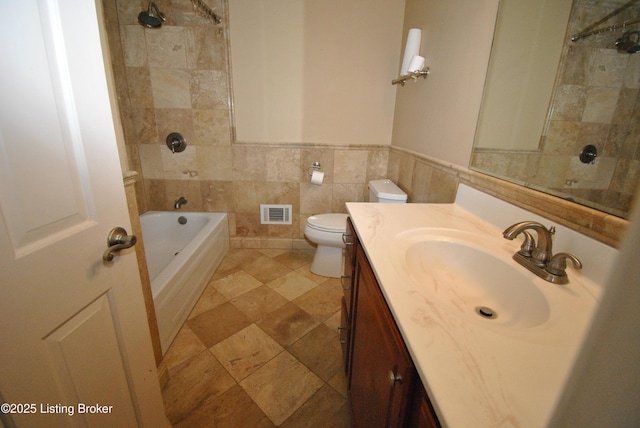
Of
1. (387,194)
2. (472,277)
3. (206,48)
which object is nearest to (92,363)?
(472,277)

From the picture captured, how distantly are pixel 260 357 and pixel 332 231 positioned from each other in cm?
96

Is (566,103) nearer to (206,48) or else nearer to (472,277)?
(472,277)

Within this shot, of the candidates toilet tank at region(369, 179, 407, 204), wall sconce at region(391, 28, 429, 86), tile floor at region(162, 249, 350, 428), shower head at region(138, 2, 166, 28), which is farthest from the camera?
shower head at region(138, 2, 166, 28)

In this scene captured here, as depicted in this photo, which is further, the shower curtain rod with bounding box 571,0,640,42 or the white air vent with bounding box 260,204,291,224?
the white air vent with bounding box 260,204,291,224

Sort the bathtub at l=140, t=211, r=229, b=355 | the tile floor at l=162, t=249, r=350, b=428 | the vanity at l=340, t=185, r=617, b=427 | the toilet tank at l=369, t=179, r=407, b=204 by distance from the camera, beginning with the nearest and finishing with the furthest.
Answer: the vanity at l=340, t=185, r=617, b=427
the tile floor at l=162, t=249, r=350, b=428
the bathtub at l=140, t=211, r=229, b=355
the toilet tank at l=369, t=179, r=407, b=204

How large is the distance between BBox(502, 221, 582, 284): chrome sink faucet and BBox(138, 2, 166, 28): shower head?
8.40ft

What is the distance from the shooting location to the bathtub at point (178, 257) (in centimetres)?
156

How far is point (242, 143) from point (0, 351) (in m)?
2.13

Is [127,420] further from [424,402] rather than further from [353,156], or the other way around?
[353,156]

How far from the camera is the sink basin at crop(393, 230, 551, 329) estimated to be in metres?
0.71

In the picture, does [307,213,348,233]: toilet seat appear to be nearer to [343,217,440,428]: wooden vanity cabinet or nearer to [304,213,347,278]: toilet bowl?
[304,213,347,278]: toilet bowl

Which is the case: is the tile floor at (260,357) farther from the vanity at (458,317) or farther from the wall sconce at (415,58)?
the wall sconce at (415,58)

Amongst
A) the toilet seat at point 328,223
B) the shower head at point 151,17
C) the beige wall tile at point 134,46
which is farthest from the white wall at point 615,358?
the beige wall tile at point 134,46

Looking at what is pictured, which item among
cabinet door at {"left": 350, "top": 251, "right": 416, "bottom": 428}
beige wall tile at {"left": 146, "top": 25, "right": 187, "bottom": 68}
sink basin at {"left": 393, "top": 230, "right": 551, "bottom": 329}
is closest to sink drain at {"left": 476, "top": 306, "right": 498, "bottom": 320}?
sink basin at {"left": 393, "top": 230, "right": 551, "bottom": 329}
